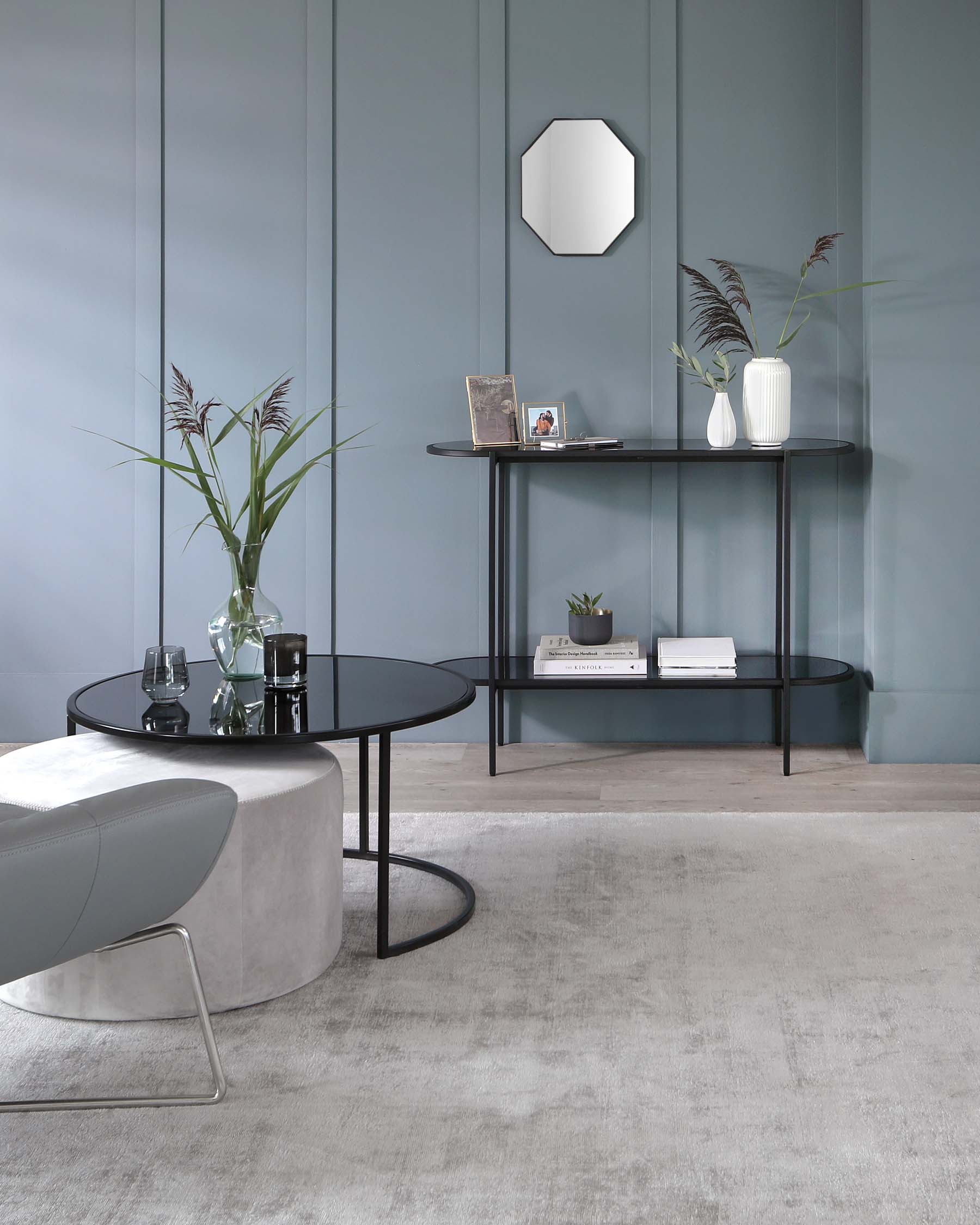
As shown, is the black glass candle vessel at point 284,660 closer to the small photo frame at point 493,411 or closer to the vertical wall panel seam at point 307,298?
the small photo frame at point 493,411

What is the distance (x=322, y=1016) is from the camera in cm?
219

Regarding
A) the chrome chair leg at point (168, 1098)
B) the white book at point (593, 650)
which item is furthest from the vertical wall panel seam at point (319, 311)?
the chrome chair leg at point (168, 1098)

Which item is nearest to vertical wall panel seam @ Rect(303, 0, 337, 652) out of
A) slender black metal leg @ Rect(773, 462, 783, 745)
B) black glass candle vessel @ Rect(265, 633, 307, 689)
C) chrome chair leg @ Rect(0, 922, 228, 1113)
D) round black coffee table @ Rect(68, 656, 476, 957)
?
round black coffee table @ Rect(68, 656, 476, 957)

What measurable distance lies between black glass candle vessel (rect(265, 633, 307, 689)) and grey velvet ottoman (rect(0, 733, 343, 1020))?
0.78ft

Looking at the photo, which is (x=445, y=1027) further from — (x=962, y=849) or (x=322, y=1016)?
(x=962, y=849)

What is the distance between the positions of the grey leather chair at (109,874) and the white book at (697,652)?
228 centimetres

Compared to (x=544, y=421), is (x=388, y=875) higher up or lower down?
lower down

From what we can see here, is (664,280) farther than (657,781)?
Yes

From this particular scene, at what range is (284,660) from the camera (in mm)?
2568

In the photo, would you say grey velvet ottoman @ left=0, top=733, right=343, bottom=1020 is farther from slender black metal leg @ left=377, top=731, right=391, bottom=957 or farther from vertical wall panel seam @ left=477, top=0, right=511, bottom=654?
vertical wall panel seam @ left=477, top=0, right=511, bottom=654

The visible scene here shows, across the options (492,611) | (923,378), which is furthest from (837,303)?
(492,611)

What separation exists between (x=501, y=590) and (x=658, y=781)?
0.89m

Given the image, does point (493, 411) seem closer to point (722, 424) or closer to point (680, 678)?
point (722, 424)

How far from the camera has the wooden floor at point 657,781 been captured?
139 inches
